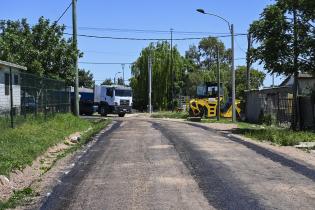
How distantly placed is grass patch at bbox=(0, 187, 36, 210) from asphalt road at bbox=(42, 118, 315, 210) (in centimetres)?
45

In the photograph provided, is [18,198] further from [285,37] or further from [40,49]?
[40,49]

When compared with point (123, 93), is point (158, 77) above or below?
above

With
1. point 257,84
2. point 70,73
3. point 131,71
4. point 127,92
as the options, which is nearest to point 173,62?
point 131,71

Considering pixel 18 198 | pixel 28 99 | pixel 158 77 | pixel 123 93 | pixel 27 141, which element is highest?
pixel 158 77

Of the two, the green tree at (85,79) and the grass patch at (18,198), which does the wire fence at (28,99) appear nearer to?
the grass patch at (18,198)

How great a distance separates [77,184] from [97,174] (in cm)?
133

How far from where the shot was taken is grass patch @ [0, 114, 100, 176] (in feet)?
44.6

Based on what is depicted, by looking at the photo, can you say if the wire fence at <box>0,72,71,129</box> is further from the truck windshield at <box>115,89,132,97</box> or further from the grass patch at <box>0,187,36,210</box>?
the truck windshield at <box>115,89,132,97</box>

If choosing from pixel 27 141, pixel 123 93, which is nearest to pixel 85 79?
pixel 123 93

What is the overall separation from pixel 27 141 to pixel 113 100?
41.1m

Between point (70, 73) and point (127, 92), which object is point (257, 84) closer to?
point (127, 92)

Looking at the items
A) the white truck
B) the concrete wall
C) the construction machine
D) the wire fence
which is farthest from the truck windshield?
the wire fence

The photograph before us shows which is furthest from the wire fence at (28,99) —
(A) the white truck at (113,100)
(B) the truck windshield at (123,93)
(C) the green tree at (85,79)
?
(C) the green tree at (85,79)

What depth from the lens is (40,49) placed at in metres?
36.7
